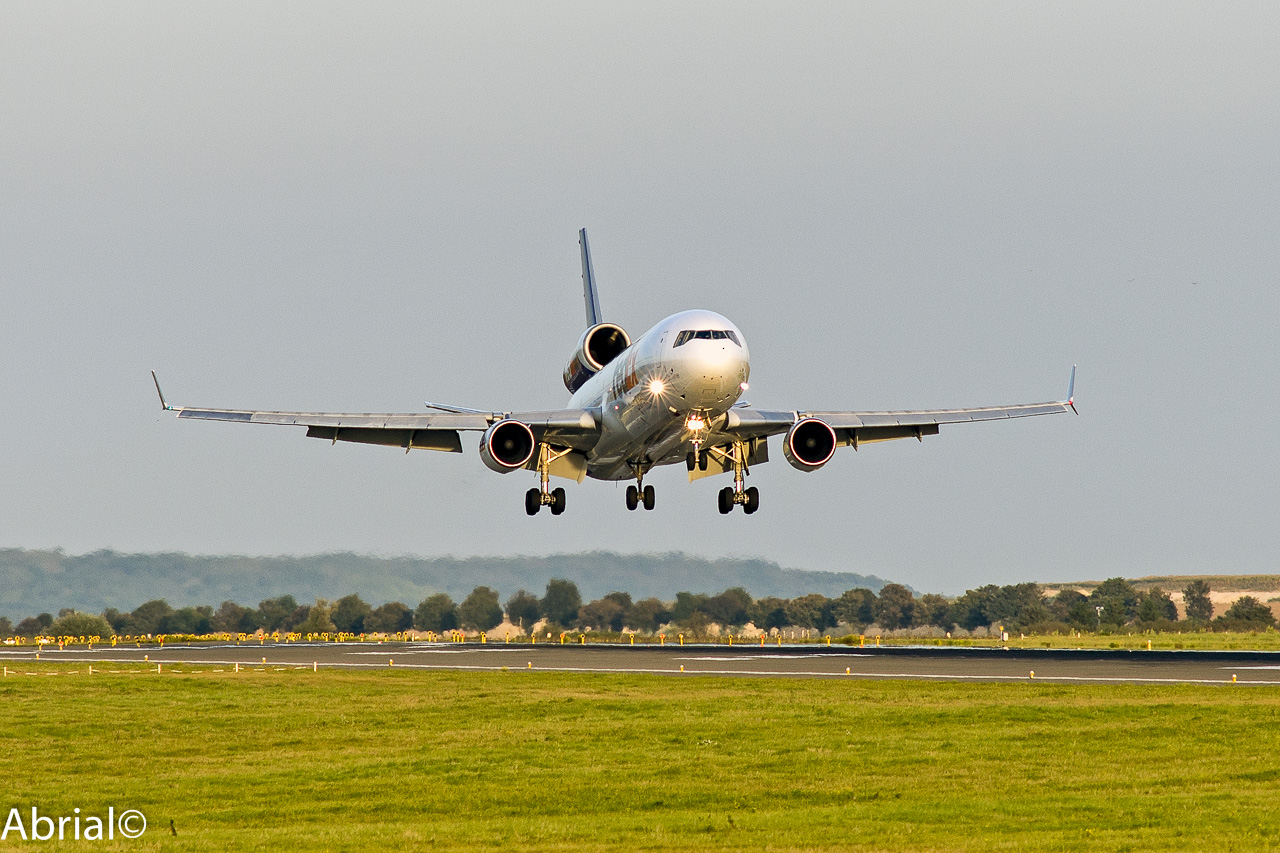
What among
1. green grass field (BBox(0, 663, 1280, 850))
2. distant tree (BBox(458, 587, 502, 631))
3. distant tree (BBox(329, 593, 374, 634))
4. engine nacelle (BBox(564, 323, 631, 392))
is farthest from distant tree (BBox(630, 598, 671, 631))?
green grass field (BBox(0, 663, 1280, 850))

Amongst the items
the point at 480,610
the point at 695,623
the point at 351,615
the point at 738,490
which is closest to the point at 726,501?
the point at 738,490

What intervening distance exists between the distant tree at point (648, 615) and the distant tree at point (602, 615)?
4.26 ft

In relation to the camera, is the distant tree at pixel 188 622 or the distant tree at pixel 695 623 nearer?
the distant tree at pixel 695 623

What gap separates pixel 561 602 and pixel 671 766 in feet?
314

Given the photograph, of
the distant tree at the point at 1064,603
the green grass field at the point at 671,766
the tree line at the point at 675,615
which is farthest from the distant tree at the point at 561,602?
the green grass field at the point at 671,766

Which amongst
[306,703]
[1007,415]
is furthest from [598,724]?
[1007,415]

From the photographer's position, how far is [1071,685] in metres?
41.1

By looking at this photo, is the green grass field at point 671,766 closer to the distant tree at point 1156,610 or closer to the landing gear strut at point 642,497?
the landing gear strut at point 642,497

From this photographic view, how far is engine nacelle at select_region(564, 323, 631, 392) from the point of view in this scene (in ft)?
193

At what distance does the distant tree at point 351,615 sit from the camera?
129 meters

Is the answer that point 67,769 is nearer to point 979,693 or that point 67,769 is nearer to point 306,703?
point 306,703

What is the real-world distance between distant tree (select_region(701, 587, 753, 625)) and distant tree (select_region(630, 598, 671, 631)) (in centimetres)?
339

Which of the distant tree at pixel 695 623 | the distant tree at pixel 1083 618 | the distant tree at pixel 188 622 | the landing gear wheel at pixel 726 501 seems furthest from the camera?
the distant tree at pixel 188 622

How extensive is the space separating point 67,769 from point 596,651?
43.7 m
